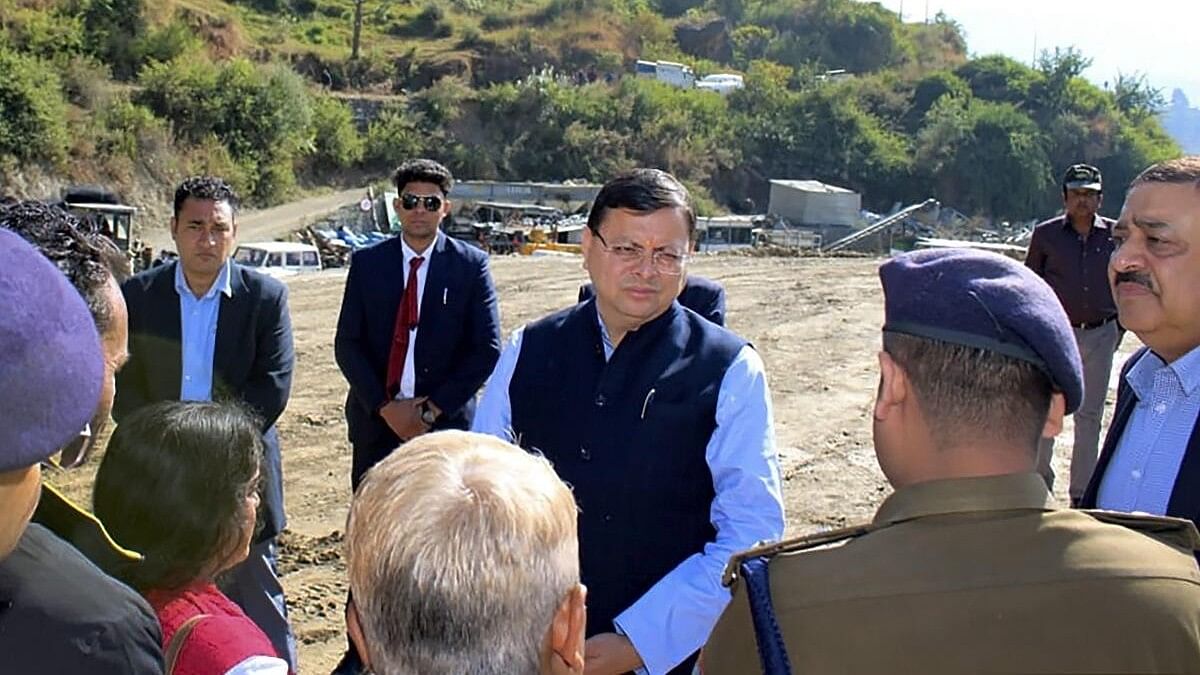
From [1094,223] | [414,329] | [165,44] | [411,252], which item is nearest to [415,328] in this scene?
[414,329]

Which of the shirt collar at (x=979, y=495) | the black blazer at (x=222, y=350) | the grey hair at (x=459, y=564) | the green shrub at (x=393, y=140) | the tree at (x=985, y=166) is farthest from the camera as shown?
the tree at (x=985, y=166)

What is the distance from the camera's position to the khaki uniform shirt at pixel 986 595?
4.48 ft

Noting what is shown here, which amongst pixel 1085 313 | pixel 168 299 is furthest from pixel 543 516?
pixel 1085 313

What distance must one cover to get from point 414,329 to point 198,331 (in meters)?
0.85

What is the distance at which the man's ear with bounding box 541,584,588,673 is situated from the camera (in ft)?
4.49

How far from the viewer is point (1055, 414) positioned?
1.61 m

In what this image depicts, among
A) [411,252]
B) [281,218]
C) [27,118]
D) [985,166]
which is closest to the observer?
[411,252]

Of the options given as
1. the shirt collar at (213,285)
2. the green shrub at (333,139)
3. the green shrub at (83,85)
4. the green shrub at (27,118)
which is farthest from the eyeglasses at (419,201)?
the green shrub at (333,139)

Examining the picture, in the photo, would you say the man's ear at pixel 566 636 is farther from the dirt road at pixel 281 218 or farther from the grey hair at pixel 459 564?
the dirt road at pixel 281 218

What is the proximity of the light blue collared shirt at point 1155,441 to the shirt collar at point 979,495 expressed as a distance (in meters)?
0.94

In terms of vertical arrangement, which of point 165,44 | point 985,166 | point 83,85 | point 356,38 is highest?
point 356,38

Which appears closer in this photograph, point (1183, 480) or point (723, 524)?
point (1183, 480)

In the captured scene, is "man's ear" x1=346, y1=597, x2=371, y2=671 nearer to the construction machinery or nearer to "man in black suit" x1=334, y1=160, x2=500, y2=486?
"man in black suit" x1=334, y1=160, x2=500, y2=486

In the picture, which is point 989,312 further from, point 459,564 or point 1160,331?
point 1160,331
